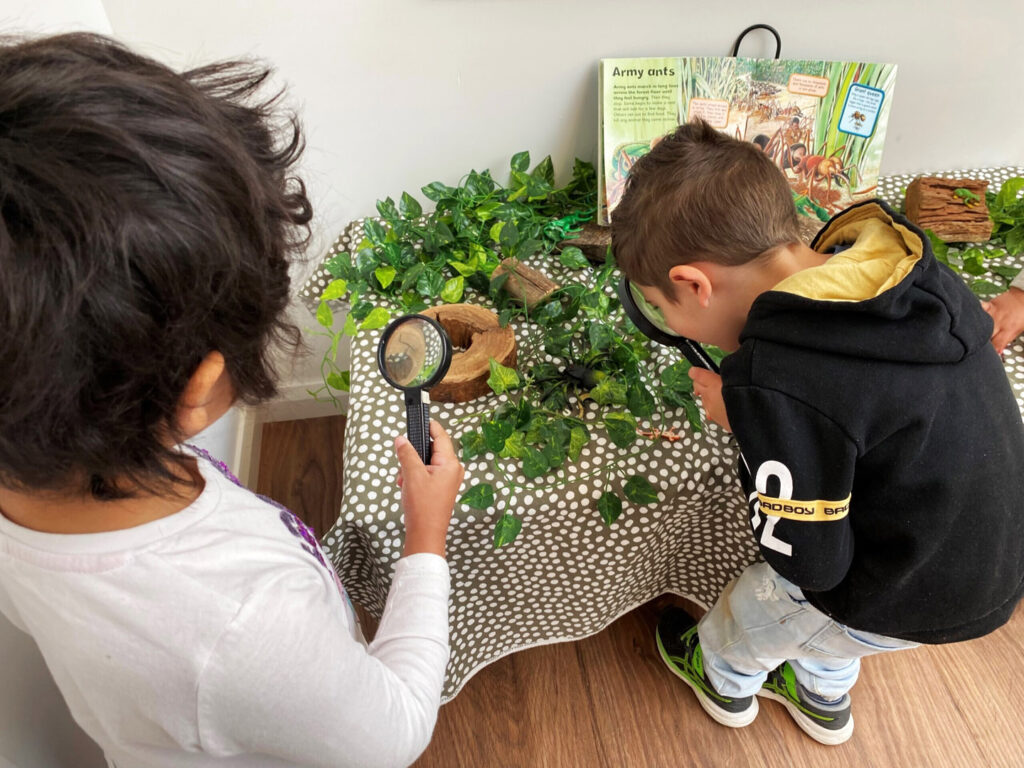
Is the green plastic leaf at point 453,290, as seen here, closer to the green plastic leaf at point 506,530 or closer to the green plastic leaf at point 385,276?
the green plastic leaf at point 385,276

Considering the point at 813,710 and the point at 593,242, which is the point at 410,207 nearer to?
the point at 593,242

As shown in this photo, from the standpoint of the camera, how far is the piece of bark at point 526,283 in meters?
1.19

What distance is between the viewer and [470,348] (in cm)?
108

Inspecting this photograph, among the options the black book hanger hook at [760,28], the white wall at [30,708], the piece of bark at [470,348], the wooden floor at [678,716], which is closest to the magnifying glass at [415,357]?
the piece of bark at [470,348]

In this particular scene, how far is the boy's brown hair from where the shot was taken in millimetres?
824

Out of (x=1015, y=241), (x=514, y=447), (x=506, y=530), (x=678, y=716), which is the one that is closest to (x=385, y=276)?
(x=514, y=447)

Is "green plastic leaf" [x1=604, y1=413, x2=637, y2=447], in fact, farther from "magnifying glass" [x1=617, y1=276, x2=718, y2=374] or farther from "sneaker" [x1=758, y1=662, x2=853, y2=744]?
"sneaker" [x1=758, y1=662, x2=853, y2=744]

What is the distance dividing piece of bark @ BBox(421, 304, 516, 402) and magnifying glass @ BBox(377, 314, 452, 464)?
104 mm

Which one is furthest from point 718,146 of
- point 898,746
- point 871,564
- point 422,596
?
point 898,746

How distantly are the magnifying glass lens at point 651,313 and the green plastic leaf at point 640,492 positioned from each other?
0.24m

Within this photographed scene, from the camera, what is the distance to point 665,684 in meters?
1.40

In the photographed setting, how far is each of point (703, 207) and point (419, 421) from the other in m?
0.47

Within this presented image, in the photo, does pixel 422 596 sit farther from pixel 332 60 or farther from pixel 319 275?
pixel 332 60

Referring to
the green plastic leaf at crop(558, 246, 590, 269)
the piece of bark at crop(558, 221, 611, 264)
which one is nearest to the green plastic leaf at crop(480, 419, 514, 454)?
the green plastic leaf at crop(558, 246, 590, 269)
